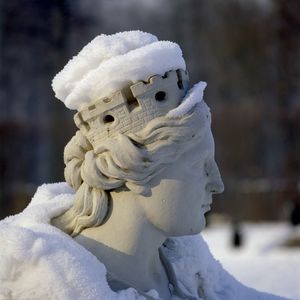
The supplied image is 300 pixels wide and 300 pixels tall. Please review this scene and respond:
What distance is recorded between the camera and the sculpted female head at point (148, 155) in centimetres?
331

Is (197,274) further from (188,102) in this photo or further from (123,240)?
(188,102)

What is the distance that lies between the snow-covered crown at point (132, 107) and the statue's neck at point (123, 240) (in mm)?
209

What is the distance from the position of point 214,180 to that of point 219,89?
28.1 metres

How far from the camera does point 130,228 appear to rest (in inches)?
133

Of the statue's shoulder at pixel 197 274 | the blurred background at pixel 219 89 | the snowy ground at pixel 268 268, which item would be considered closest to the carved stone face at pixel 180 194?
the statue's shoulder at pixel 197 274

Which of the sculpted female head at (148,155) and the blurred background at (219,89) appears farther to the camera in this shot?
the blurred background at (219,89)

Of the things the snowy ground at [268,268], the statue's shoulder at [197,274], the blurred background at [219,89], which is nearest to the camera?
the statue's shoulder at [197,274]

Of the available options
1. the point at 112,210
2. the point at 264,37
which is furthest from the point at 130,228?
the point at 264,37

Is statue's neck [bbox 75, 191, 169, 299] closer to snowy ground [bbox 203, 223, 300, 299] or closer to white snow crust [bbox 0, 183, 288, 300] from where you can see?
white snow crust [bbox 0, 183, 288, 300]

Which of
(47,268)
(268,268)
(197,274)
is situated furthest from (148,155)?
(268,268)

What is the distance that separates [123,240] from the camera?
3385mm

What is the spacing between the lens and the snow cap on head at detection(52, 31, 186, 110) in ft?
10.8

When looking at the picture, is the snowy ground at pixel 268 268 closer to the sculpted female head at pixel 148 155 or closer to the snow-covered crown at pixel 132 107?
the sculpted female head at pixel 148 155

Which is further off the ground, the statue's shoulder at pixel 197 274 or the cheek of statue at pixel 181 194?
the cheek of statue at pixel 181 194
